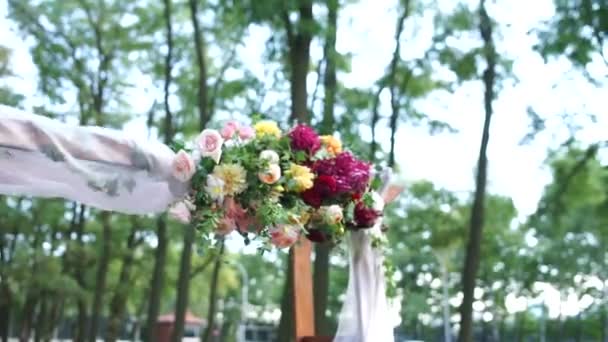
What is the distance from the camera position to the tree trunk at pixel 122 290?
1909cm

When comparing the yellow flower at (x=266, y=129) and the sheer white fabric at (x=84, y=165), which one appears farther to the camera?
the yellow flower at (x=266, y=129)

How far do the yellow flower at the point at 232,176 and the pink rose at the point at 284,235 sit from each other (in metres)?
0.30

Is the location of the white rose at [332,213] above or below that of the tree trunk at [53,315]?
below

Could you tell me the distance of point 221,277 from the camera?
24.5m

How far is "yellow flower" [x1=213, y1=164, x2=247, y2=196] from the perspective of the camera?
167 inches

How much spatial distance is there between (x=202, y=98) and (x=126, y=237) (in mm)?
6458

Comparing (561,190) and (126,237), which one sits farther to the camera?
(126,237)

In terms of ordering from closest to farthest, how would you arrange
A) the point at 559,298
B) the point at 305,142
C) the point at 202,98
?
the point at 305,142
the point at 202,98
the point at 559,298

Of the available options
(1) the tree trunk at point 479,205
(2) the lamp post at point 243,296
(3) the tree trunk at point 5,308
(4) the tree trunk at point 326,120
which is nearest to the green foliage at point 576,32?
(1) the tree trunk at point 479,205

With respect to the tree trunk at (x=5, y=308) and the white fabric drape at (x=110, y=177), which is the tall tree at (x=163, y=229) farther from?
the white fabric drape at (x=110, y=177)

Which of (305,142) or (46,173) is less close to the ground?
(305,142)

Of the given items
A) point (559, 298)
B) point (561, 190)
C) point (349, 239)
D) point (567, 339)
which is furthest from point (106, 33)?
point (567, 339)

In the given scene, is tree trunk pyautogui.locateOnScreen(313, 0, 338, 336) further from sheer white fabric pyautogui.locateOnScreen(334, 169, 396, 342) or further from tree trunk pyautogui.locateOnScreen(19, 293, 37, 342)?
tree trunk pyautogui.locateOnScreen(19, 293, 37, 342)

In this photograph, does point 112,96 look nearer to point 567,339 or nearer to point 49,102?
Answer: point 49,102
